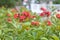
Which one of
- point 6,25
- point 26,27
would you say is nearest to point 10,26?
point 6,25

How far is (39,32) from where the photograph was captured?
2.32m

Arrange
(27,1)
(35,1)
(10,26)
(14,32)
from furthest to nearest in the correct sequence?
(35,1)
(27,1)
(10,26)
(14,32)

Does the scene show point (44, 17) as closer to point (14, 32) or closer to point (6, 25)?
point (6, 25)

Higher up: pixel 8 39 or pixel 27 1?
pixel 8 39

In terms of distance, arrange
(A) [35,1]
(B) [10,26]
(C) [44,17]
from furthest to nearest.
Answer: (A) [35,1] → (C) [44,17] → (B) [10,26]

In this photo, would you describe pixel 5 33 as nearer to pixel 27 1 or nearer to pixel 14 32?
pixel 14 32

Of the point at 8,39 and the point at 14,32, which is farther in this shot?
the point at 14,32

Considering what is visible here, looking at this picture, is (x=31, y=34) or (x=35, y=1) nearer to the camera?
(x=31, y=34)

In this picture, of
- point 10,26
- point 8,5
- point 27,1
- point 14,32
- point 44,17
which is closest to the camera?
point 14,32

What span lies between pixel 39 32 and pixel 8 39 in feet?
0.97

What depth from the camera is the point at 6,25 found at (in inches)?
119

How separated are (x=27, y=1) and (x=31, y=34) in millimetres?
12547

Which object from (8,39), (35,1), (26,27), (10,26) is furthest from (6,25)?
(35,1)

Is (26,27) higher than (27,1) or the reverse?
higher
